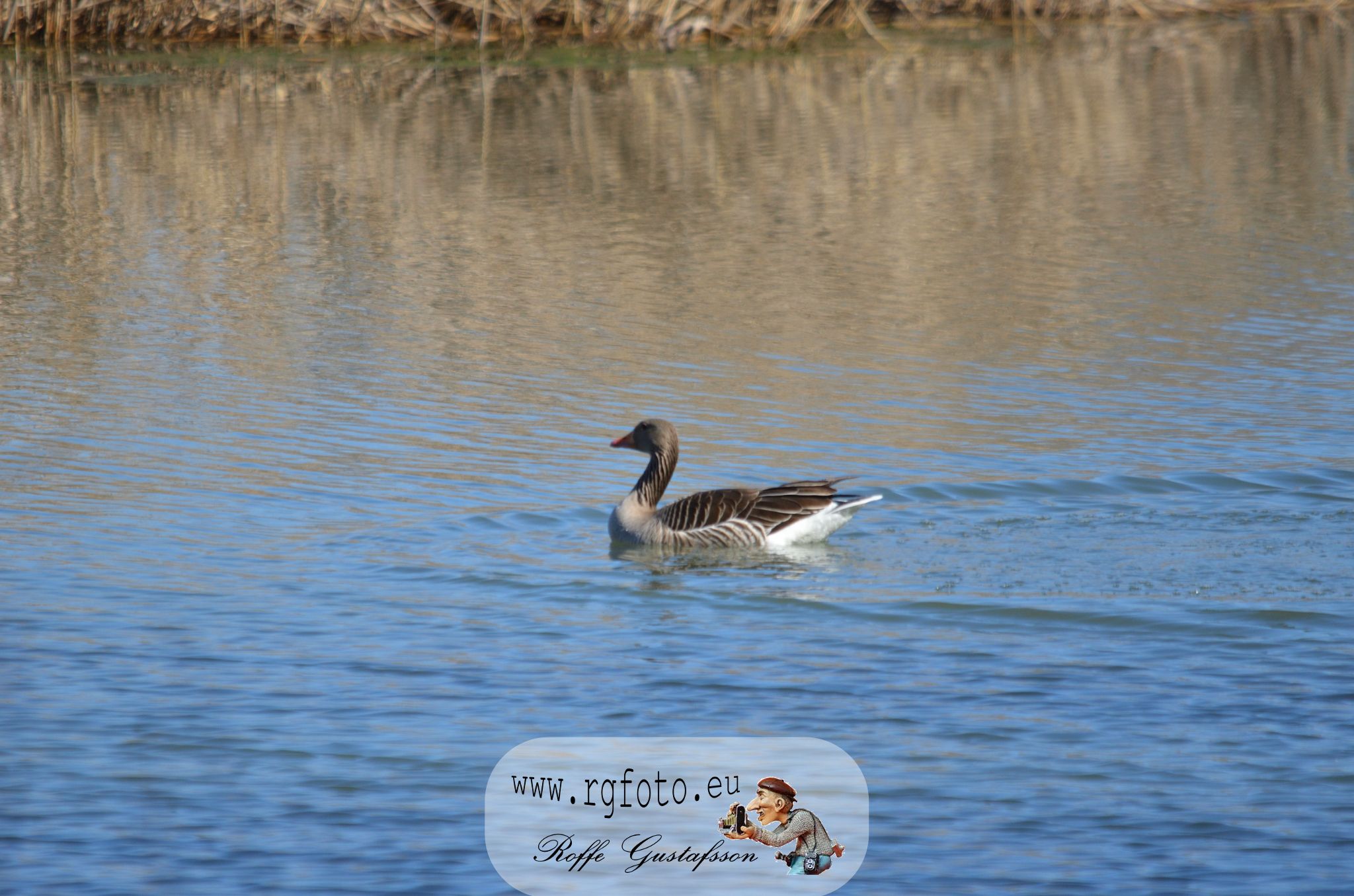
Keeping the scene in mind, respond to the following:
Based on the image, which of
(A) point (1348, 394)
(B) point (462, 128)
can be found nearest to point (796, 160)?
(B) point (462, 128)

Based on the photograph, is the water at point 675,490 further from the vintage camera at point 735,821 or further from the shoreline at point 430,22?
the shoreline at point 430,22

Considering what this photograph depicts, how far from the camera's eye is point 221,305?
1466 centimetres

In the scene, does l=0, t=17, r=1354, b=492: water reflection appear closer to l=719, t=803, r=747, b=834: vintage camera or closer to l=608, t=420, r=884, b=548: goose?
l=608, t=420, r=884, b=548: goose

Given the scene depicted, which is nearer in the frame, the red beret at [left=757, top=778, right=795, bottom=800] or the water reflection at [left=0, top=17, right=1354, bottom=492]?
the red beret at [left=757, top=778, right=795, bottom=800]

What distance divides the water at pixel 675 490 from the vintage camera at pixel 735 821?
45 cm

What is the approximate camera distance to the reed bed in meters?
28.7

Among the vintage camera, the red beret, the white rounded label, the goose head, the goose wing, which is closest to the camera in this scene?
the white rounded label

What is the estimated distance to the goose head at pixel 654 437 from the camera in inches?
373

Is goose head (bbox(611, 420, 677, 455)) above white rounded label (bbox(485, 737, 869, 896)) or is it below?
above

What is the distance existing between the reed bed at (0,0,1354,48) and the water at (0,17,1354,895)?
6.62m

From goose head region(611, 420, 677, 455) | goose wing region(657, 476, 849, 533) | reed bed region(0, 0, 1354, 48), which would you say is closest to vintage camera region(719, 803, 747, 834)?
goose wing region(657, 476, 849, 533)

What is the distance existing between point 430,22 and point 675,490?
2095 centimetres

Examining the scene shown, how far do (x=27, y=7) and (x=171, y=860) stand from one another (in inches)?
1032

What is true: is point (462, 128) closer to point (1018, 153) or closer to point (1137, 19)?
point (1018, 153)
